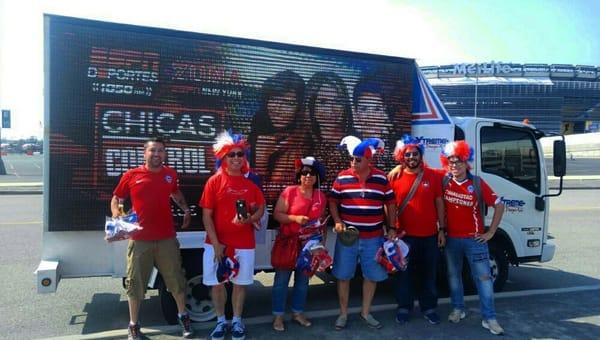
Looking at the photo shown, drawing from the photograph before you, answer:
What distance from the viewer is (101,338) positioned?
4109 millimetres

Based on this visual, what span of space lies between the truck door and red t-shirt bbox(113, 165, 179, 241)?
11.5ft

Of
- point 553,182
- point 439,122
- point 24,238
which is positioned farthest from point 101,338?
point 553,182

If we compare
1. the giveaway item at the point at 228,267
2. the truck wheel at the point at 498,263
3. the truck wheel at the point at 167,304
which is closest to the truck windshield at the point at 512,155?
the truck wheel at the point at 498,263

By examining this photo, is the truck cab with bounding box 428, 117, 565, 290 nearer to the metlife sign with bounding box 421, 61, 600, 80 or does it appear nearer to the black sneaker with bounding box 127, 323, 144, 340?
the black sneaker with bounding box 127, 323, 144, 340

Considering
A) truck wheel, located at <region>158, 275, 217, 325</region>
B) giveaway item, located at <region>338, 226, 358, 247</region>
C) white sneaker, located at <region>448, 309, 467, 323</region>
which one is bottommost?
white sneaker, located at <region>448, 309, 467, 323</region>

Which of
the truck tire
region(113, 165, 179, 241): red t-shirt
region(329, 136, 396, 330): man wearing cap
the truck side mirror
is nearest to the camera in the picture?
region(113, 165, 179, 241): red t-shirt

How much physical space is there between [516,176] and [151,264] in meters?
4.25

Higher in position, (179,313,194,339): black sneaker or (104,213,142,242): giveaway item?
(104,213,142,242): giveaway item

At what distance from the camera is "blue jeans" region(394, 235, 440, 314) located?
4.57 meters

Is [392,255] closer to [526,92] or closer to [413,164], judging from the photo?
[413,164]

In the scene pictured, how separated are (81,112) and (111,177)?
2.04 ft

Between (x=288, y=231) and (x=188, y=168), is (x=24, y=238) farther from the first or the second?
(x=288, y=231)

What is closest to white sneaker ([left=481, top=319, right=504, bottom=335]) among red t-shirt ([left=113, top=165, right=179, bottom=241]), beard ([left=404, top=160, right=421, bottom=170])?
beard ([left=404, top=160, right=421, bottom=170])

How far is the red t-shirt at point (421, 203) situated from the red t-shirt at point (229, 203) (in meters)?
1.43
